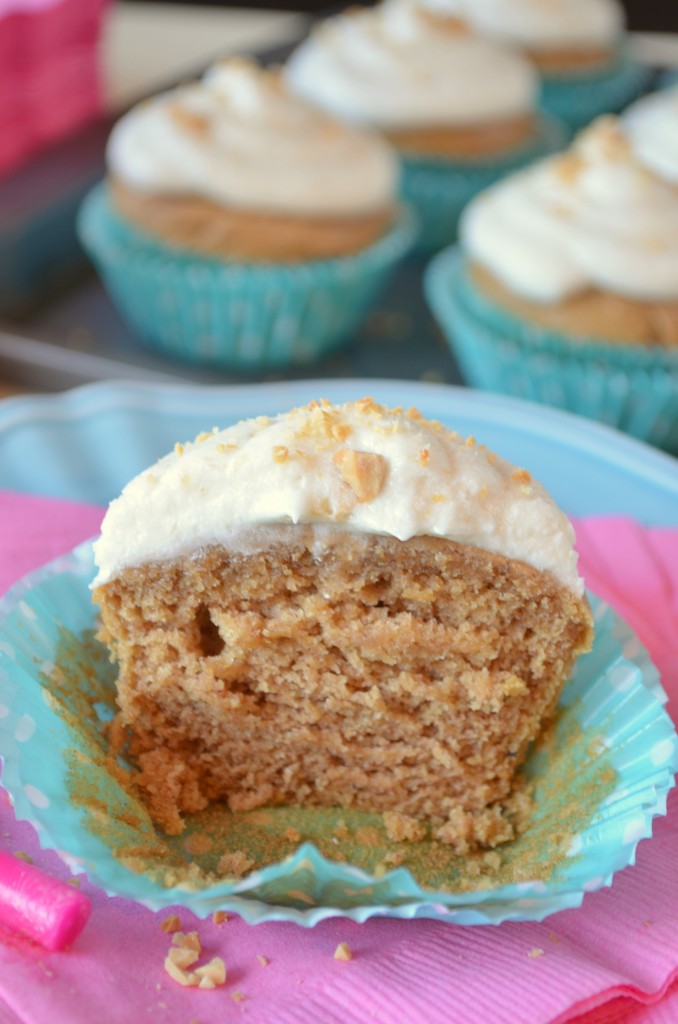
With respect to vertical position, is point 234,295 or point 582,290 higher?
point 234,295

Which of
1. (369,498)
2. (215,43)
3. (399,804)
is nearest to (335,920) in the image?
(399,804)

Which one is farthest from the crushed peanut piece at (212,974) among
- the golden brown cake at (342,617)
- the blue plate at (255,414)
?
the blue plate at (255,414)

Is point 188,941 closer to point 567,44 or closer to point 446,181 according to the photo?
point 446,181

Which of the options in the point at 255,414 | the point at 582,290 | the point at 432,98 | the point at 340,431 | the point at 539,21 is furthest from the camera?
the point at 539,21

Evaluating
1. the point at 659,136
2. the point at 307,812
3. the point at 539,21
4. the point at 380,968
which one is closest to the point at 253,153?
the point at 659,136

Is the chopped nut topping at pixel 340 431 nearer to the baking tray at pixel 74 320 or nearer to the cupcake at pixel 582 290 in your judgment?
the cupcake at pixel 582 290

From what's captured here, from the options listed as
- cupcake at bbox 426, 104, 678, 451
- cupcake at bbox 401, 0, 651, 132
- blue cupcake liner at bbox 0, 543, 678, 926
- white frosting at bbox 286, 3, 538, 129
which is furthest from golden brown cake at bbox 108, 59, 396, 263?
cupcake at bbox 401, 0, 651, 132

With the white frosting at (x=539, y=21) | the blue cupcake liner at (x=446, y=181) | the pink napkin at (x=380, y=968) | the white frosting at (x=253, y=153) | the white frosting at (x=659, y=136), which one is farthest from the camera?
the white frosting at (x=539, y=21)

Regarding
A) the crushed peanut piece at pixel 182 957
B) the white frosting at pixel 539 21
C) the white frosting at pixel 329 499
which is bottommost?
the white frosting at pixel 539 21
